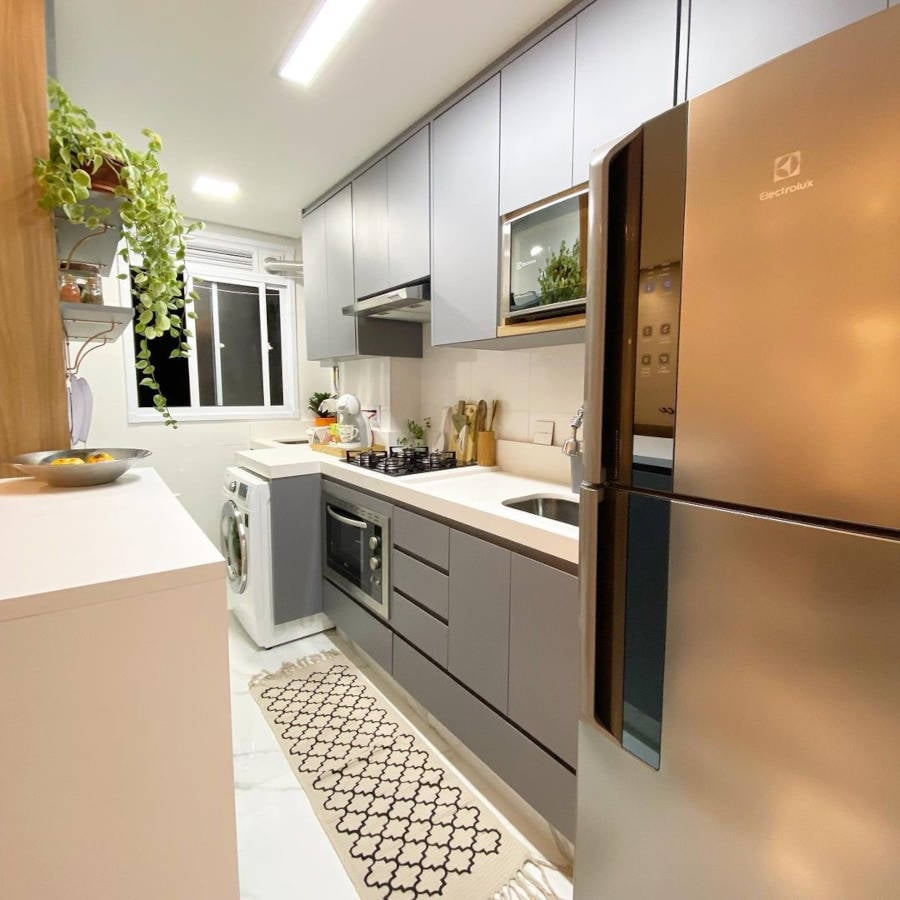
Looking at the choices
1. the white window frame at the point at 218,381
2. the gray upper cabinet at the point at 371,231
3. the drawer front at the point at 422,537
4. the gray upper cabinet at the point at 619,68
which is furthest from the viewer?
the white window frame at the point at 218,381

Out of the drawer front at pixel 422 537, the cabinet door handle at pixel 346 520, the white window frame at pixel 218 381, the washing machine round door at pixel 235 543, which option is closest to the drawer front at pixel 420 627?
the drawer front at pixel 422 537

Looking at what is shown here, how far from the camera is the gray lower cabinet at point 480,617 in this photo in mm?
1485

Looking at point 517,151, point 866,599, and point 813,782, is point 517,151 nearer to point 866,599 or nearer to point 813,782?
point 866,599

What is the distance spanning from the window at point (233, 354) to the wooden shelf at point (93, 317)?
2.05 m

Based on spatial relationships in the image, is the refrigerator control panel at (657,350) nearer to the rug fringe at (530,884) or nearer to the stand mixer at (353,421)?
the rug fringe at (530,884)

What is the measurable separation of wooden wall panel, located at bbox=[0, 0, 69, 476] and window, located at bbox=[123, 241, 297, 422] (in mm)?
2332

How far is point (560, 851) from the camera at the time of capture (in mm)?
1422

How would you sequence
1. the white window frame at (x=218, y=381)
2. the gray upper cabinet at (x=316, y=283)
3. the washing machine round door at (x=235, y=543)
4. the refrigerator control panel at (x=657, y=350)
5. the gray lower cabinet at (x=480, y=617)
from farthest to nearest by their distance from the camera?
the white window frame at (x=218, y=381) → the gray upper cabinet at (x=316, y=283) → the washing machine round door at (x=235, y=543) → the gray lower cabinet at (x=480, y=617) → the refrigerator control panel at (x=657, y=350)

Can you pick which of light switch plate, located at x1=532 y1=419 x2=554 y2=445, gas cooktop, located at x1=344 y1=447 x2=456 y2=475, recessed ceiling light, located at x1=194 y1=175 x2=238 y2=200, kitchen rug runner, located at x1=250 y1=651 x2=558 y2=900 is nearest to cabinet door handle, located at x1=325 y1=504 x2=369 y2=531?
gas cooktop, located at x1=344 y1=447 x2=456 y2=475

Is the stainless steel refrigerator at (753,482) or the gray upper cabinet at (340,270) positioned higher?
the gray upper cabinet at (340,270)

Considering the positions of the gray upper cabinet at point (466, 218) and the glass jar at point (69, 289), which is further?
the gray upper cabinet at point (466, 218)

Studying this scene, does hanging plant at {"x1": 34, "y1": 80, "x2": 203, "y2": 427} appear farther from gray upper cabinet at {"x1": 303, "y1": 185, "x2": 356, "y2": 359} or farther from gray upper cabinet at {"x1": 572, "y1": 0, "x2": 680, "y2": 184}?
gray upper cabinet at {"x1": 303, "y1": 185, "x2": 356, "y2": 359}

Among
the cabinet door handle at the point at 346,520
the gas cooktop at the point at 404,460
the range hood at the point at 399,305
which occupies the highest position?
the range hood at the point at 399,305

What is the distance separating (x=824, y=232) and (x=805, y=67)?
0.75 ft
